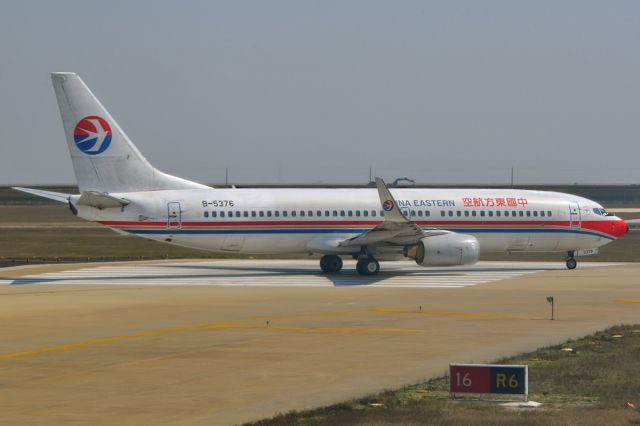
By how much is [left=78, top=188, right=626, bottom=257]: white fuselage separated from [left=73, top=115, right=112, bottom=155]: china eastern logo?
7.66 ft

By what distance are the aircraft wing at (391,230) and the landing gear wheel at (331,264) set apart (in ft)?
9.30

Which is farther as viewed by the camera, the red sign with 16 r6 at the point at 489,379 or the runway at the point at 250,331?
the runway at the point at 250,331

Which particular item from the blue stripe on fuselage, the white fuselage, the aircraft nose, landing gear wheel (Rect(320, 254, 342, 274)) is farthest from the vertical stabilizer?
the aircraft nose

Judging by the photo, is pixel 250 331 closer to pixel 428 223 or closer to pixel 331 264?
pixel 331 264

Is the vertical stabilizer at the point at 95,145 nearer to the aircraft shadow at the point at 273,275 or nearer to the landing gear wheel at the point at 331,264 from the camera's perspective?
the aircraft shadow at the point at 273,275

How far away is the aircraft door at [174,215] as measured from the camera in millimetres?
46312

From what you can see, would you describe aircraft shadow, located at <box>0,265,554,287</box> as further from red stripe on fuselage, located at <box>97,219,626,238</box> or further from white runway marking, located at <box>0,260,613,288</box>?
red stripe on fuselage, located at <box>97,219,626,238</box>

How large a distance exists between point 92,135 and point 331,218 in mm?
11395

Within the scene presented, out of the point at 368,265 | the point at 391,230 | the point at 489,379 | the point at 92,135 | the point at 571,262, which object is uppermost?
the point at 92,135

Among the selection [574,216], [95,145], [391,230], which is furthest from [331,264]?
[574,216]

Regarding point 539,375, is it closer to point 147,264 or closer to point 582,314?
point 582,314

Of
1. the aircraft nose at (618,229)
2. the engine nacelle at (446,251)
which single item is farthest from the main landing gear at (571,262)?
the engine nacelle at (446,251)

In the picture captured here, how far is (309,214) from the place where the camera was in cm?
4894

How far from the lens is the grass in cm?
1664
